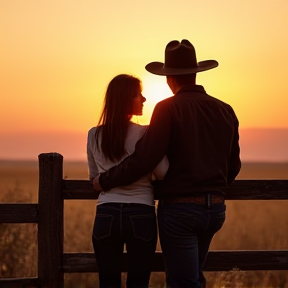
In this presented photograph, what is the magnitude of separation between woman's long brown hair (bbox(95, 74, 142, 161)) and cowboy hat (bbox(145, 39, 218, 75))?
0.20 metres

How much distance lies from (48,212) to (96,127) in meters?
1.38

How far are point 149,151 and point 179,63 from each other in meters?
0.67

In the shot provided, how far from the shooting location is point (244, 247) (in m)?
12.9

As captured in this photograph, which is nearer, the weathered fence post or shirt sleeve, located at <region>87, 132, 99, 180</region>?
shirt sleeve, located at <region>87, 132, 99, 180</region>

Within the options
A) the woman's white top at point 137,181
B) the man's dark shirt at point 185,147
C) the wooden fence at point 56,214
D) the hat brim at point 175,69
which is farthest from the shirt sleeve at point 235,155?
the wooden fence at point 56,214

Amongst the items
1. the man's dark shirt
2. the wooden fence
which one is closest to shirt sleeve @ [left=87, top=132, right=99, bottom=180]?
the man's dark shirt

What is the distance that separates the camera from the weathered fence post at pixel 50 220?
6.89 metres

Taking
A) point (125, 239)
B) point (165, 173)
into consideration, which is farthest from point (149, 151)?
point (125, 239)

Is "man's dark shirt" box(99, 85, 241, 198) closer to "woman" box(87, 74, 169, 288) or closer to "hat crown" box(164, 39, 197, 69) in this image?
"woman" box(87, 74, 169, 288)

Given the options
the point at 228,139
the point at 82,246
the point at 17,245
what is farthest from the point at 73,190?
the point at 82,246

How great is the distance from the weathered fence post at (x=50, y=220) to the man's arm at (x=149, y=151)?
1358 mm

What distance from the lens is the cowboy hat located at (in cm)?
572

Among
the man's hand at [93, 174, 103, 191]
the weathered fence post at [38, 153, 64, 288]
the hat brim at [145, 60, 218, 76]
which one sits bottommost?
the weathered fence post at [38, 153, 64, 288]

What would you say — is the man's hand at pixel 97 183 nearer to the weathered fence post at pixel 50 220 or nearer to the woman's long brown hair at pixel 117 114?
the woman's long brown hair at pixel 117 114
